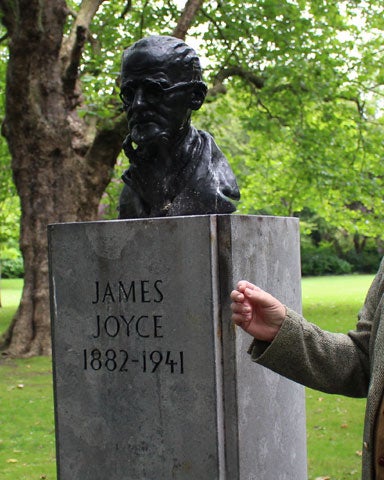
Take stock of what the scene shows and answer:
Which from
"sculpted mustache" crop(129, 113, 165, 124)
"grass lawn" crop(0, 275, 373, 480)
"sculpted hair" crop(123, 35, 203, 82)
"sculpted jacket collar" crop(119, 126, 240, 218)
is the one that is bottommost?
"grass lawn" crop(0, 275, 373, 480)

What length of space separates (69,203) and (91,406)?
7954 mm

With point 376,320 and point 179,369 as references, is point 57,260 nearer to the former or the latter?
point 179,369

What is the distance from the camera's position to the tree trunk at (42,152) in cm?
1095

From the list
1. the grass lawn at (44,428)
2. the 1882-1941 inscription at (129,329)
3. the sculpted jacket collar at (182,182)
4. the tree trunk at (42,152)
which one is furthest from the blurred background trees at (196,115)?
the 1882-1941 inscription at (129,329)

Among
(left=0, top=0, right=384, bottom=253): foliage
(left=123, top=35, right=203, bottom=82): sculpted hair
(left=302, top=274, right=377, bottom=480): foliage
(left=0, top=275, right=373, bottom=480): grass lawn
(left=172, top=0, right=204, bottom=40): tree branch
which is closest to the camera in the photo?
(left=123, top=35, right=203, bottom=82): sculpted hair

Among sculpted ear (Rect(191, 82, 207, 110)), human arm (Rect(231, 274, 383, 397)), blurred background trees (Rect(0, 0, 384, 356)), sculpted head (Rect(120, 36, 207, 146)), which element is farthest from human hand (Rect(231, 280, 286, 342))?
blurred background trees (Rect(0, 0, 384, 356))

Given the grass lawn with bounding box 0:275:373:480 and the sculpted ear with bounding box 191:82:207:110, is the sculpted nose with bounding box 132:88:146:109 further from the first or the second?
the grass lawn with bounding box 0:275:373:480

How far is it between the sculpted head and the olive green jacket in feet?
6.24

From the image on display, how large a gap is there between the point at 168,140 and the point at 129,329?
1148 millimetres

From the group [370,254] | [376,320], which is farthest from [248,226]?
[370,254]

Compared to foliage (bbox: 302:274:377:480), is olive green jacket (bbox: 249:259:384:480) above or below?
above

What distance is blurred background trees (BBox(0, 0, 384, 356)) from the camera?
1115 cm

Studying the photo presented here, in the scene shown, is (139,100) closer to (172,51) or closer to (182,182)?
(172,51)

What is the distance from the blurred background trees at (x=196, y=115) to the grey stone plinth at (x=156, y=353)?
6.43 metres
